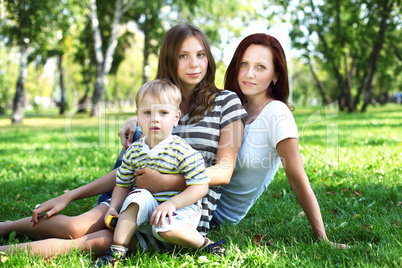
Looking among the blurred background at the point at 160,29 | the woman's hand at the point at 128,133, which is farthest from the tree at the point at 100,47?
the woman's hand at the point at 128,133

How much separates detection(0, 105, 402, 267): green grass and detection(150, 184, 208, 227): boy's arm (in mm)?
310

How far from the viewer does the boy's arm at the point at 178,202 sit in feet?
7.43

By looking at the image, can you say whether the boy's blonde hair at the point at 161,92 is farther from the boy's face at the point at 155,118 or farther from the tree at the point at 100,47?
the tree at the point at 100,47

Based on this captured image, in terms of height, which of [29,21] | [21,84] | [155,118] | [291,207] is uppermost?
[29,21]

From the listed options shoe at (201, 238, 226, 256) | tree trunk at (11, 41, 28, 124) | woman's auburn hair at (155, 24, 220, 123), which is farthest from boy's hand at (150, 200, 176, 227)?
tree trunk at (11, 41, 28, 124)

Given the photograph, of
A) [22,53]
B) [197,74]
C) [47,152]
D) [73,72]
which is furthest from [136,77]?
[197,74]

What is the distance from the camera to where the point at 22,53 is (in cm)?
1623

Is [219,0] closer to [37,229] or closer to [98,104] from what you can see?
[98,104]

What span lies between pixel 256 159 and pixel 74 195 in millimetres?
1460

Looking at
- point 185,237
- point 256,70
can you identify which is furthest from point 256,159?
point 185,237

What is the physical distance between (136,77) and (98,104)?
1174 inches

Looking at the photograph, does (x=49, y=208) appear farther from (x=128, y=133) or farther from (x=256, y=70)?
(x=256, y=70)

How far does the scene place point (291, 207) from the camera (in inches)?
142

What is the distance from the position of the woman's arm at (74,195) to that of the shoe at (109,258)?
61cm
